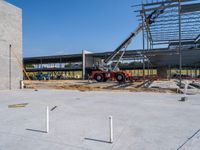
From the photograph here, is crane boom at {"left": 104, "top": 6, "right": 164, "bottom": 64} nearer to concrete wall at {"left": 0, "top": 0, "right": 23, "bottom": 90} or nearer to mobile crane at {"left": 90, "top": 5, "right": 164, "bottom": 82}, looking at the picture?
mobile crane at {"left": 90, "top": 5, "right": 164, "bottom": 82}

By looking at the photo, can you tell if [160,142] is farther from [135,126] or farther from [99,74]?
[99,74]

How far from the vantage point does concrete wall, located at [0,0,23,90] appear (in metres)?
16.2

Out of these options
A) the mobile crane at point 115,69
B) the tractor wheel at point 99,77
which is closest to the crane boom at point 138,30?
the mobile crane at point 115,69

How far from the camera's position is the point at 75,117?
20.8 feet

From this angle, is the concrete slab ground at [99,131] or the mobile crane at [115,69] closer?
the concrete slab ground at [99,131]

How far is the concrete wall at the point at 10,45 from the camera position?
16156 mm

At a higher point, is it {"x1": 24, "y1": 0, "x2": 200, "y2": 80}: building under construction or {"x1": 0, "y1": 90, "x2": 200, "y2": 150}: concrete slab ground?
{"x1": 24, "y1": 0, "x2": 200, "y2": 80}: building under construction

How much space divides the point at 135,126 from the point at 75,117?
2062 mm

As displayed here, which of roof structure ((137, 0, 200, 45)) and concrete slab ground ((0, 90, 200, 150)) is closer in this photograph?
concrete slab ground ((0, 90, 200, 150))

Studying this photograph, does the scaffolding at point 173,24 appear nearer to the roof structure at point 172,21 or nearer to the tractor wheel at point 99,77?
the roof structure at point 172,21

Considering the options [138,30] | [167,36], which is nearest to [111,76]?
[138,30]

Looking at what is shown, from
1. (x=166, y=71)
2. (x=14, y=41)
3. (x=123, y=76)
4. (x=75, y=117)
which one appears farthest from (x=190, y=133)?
(x=166, y=71)

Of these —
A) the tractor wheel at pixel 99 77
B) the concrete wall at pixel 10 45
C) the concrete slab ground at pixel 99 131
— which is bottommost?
the concrete slab ground at pixel 99 131

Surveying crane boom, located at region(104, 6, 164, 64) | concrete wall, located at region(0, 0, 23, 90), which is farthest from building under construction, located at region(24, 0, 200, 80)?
concrete wall, located at region(0, 0, 23, 90)
